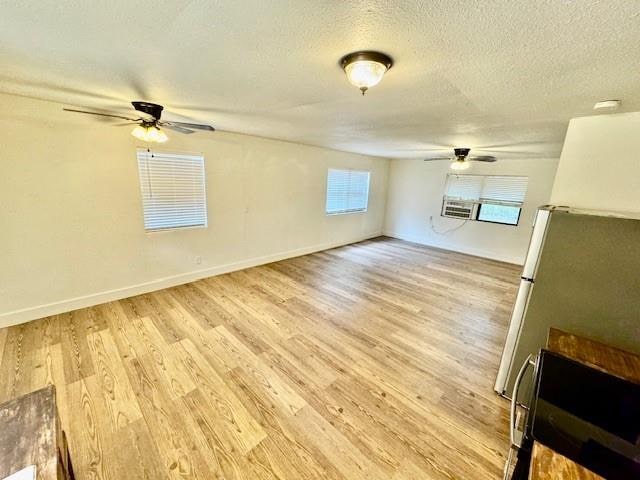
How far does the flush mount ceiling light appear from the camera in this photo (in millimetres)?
1263

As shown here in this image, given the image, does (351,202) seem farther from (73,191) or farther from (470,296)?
(73,191)

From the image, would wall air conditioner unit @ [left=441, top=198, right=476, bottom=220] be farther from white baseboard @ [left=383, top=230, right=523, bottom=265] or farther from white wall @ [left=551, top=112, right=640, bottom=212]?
white wall @ [left=551, top=112, right=640, bottom=212]

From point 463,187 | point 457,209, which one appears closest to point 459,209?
point 457,209

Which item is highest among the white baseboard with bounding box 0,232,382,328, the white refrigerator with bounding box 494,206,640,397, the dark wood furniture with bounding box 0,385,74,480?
the white refrigerator with bounding box 494,206,640,397

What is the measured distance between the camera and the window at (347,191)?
5.78m

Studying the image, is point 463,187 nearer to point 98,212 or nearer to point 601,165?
point 601,165

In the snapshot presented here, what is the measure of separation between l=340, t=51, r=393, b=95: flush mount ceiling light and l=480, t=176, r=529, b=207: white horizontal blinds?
550 cm

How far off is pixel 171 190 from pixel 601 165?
4.46 meters

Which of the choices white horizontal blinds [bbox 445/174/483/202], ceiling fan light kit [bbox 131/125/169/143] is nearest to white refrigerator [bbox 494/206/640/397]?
ceiling fan light kit [bbox 131/125/169/143]

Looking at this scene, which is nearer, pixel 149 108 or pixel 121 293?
Result: pixel 149 108

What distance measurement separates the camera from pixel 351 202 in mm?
6402

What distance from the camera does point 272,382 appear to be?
6.77 feet

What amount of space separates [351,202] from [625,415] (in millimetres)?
5647

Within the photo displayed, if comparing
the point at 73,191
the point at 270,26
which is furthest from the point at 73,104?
the point at 270,26
